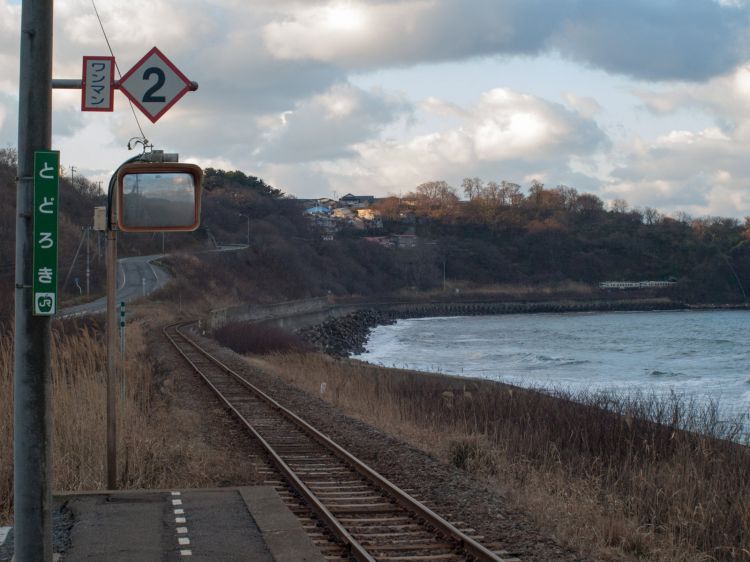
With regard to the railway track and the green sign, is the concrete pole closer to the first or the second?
the railway track

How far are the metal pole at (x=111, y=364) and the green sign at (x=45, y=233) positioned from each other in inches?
161

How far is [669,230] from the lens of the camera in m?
173

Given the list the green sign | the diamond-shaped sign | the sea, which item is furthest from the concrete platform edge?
the sea

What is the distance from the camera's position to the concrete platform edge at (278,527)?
754cm

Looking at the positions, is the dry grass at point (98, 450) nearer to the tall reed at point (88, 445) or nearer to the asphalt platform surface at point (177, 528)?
the tall reed at point (88, 445)

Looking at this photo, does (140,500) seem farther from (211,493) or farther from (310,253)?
(310,253)

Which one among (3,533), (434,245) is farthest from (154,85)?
(434,245)

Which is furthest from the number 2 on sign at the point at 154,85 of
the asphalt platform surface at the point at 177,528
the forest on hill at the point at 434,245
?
the forest on hill at the point at 434,245

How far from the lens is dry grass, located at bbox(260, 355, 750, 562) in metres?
9.46

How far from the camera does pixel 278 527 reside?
832cm

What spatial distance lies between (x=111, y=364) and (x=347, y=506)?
9.59 ft

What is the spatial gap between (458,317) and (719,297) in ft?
193

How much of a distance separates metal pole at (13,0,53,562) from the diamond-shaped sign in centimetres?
305

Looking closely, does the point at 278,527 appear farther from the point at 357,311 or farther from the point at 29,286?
the point at 357,311
